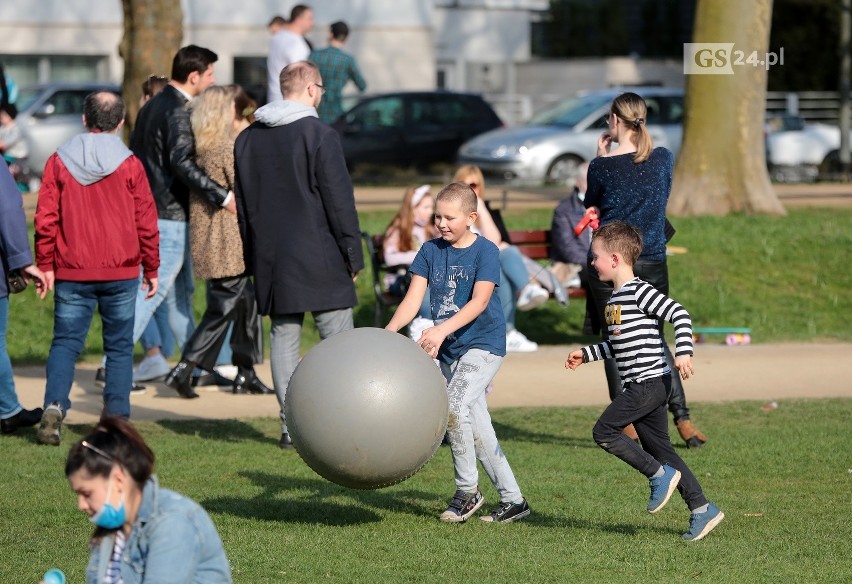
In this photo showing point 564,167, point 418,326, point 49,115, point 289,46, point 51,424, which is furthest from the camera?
point 49,115

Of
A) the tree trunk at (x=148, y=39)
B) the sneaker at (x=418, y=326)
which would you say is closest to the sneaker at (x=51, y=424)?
the sneaker at (x=418, y=326)

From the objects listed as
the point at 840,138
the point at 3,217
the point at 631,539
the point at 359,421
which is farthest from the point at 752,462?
the point at 840,138

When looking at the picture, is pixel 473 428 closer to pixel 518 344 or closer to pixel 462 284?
pixel 462 284

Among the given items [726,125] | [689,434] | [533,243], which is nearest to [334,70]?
[533,243]

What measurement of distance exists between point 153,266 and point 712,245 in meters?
7.74

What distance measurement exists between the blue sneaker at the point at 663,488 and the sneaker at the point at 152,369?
5.22 meters

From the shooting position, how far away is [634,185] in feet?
27.5

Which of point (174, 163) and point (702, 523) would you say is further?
point (174, 163)

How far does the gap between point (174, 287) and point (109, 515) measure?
6842mm

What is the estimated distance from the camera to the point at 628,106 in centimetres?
826

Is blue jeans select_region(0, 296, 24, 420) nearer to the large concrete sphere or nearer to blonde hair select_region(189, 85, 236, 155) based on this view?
blonde hair select_region(189, 85, 236, 155)

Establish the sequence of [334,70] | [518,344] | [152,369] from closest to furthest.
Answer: [152,369] < [518,344] < [334,70]

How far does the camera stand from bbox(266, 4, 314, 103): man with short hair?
14.5 meters

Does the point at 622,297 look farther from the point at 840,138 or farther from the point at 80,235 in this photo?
the point at 840,138
